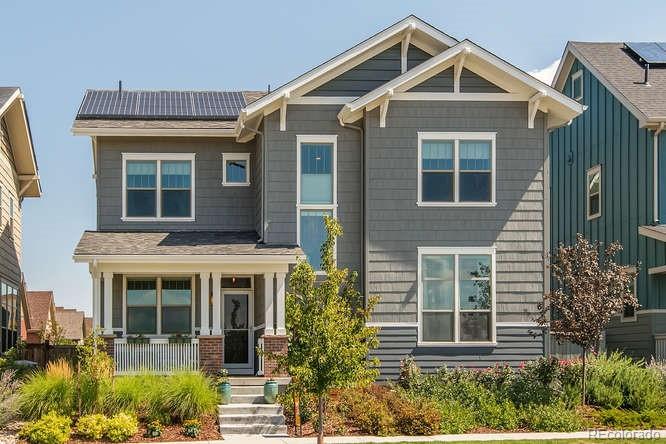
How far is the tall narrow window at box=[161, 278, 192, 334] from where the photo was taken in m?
27.4

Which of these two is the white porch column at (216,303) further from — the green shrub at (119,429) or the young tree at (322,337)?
the young tree at (322,337)

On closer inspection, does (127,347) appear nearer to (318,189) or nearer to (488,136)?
(318,189)

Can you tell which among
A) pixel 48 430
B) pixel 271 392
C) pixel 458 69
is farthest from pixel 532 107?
pixel 48 430

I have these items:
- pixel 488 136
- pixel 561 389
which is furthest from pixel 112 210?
pixel 561 389

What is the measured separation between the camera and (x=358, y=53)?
1022 inches

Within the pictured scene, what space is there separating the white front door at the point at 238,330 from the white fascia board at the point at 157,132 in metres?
4.05

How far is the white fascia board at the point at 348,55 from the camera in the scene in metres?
25.4

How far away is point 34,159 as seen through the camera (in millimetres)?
32156

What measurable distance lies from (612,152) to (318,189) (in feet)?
31.4

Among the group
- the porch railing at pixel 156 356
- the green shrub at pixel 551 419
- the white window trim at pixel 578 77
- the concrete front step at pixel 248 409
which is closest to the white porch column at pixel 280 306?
the porch railing at pixel 156 356

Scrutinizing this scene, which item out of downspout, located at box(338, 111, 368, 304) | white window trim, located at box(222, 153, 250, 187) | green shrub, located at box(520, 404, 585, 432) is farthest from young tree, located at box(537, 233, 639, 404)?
white window trim, located at box(222, 153, 250, 187)

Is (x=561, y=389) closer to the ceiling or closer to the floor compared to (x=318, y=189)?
closer to the floor

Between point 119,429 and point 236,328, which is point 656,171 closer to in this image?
point 236,328

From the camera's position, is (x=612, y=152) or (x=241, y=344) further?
(x=612, y=152)
